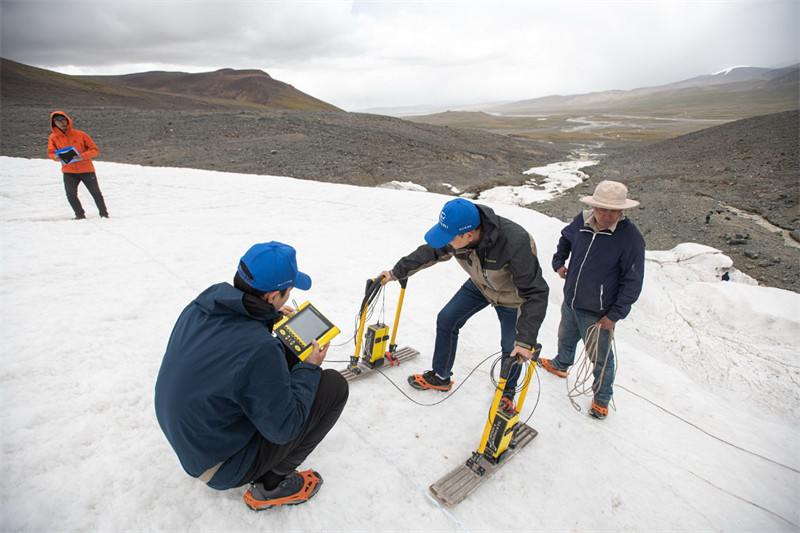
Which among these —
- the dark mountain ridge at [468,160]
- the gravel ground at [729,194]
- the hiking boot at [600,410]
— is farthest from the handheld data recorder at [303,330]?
the gravel ground at [729,194]

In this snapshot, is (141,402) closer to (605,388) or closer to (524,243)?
(524,243)

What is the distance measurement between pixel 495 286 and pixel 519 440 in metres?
1.40

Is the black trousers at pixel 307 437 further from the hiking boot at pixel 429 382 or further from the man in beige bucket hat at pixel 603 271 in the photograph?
the man in beige bucket hat at pixel 603 271

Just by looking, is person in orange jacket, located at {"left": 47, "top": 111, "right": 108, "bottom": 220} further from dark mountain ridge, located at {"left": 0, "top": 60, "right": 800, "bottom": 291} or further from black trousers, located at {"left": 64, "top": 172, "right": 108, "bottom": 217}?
dark mountain ridge, located at {"left": 0, "top": 60, "right": 800, "bottom": 291}

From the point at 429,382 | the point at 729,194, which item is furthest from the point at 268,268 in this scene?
the point at 729,194

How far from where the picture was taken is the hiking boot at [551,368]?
483cm

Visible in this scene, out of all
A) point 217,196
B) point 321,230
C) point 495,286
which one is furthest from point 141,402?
point 217,196

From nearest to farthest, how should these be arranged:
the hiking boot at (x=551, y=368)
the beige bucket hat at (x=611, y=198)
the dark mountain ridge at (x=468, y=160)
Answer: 1. the beige bucket hat at (x=611, y=198)
2. the hiking boot at (x=551, y=368)
3. the dark mountain ridge at (x=468, y=160)

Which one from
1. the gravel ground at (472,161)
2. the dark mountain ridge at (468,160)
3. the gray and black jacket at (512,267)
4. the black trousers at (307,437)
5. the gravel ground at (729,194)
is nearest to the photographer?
the black trousers at (307,437)

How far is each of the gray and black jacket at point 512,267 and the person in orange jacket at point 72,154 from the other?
282 inches

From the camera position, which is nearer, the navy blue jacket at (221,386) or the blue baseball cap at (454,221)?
the navy blue jacket at (221,386)

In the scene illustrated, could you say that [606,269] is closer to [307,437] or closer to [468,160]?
[307,437]

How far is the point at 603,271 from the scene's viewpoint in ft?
12.9

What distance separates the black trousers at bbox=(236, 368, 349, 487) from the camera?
238 cm
